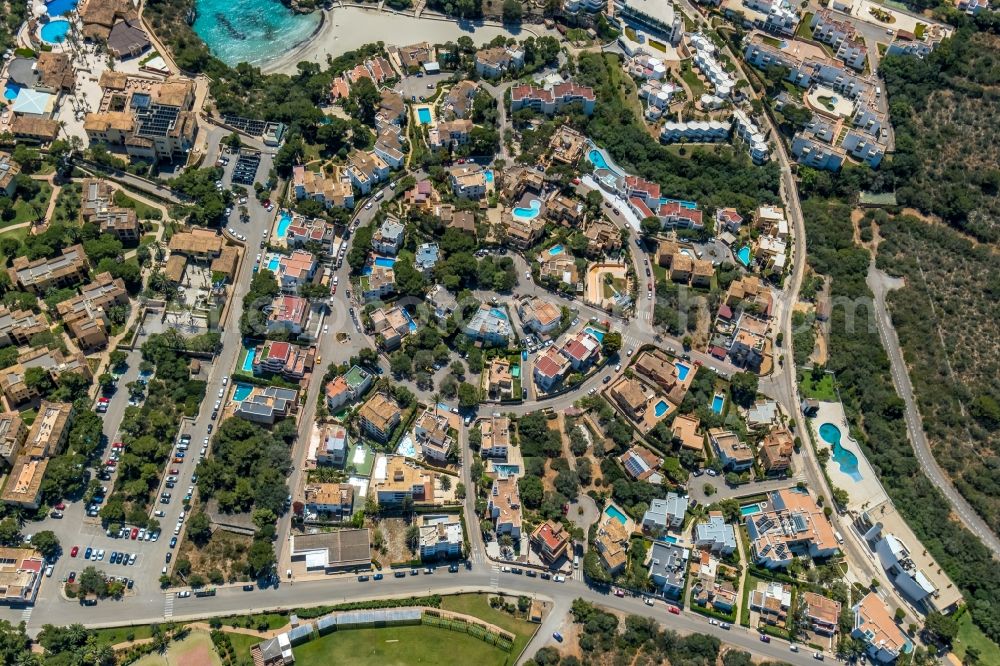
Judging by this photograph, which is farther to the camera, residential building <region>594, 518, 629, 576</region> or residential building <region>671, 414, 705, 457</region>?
residential building <region>671, 414, 705, 457</region>

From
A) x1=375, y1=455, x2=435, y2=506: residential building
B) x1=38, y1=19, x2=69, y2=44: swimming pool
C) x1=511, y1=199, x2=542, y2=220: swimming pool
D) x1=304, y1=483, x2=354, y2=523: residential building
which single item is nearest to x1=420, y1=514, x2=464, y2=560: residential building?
x1=375, y1=455, x2=435, y2=506: residential building

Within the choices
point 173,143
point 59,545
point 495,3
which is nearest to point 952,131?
point 495,3

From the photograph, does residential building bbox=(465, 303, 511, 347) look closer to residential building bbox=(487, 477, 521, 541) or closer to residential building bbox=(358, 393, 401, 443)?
residential building bbox=(358, 393, 401, 443)

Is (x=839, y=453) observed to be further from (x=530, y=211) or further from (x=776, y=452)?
(x=530, y=211)

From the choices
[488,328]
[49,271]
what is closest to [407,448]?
[488,328]

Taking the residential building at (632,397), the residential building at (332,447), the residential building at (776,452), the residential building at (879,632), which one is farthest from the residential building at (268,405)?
the residential building at (879,632)
